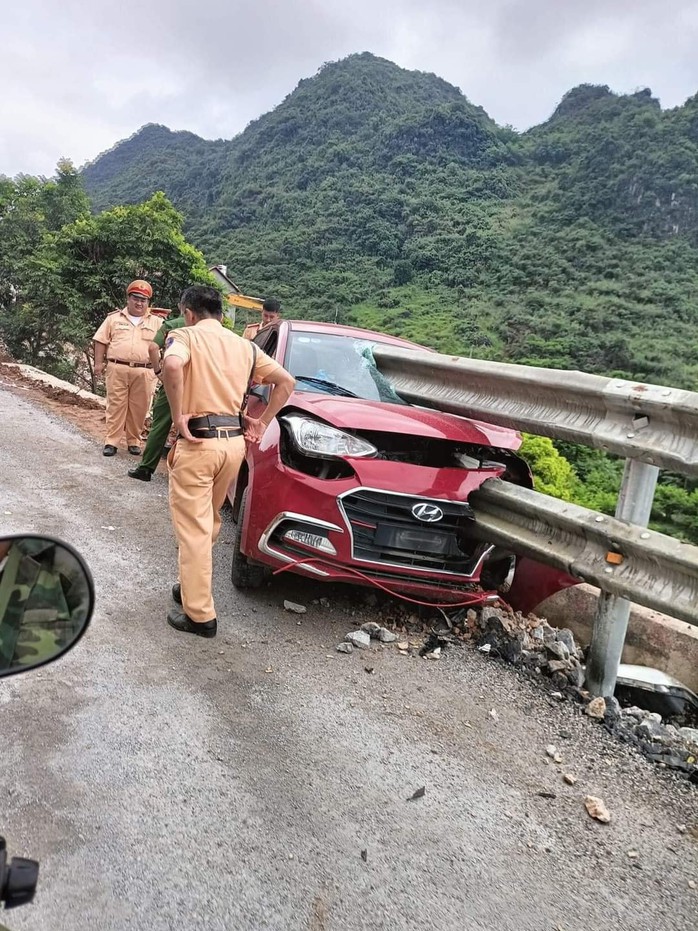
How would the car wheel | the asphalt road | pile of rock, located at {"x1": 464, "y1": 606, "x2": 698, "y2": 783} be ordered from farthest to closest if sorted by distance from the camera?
the car wheel
pile of rock, located at {"x1": 464, "y1": 606, "x2": 698, "y2": 783}
the asphalt road

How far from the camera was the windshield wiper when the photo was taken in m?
4.30

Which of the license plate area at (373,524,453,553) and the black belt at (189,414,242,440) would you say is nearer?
the black belt at (189,414,242,440)

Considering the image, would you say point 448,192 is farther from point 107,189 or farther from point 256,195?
point 107,189

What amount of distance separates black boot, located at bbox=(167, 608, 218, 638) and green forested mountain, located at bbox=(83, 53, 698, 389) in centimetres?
4156

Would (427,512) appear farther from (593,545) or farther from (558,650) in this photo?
(558,650)

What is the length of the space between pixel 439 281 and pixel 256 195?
31.5 metres

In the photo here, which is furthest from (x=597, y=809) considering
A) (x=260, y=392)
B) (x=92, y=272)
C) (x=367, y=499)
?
(x=92, y=272)

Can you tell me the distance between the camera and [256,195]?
83500mm

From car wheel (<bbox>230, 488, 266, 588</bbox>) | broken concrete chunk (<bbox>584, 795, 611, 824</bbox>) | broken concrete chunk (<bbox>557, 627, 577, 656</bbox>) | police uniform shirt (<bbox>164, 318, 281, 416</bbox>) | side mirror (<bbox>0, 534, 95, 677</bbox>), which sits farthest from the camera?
car wheel (<bbox>230, 488, 266, 588</bbox>)

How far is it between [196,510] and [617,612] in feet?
7.02

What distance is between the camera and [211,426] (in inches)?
132

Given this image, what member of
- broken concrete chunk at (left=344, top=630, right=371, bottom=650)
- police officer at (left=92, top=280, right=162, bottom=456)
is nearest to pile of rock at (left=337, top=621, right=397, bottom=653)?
broken concrete chunk at (left=344, top=630, right=371, bottom=650)

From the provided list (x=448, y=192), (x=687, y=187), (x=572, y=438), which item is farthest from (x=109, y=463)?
(x=448, y=192)

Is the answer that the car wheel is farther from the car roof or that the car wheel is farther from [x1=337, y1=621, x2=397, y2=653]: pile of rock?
the car roof
